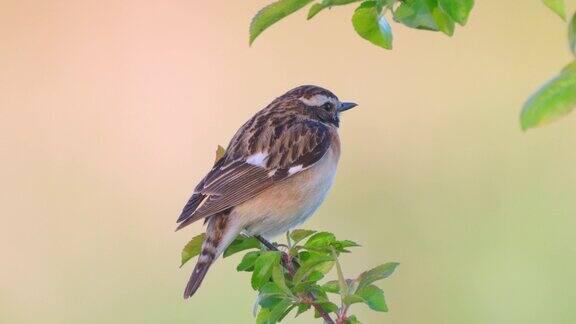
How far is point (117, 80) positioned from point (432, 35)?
80.6 inches

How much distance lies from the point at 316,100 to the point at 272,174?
0.61 m

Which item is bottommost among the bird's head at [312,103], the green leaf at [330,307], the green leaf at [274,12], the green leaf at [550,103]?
the green leaf at [330,307]

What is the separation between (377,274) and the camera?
6.93 feet

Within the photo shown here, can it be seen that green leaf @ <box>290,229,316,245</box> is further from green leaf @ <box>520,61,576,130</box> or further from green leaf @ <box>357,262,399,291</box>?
green leaf @ <box>520,61,576,130</box>

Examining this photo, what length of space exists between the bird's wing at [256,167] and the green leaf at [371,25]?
1.84 meters

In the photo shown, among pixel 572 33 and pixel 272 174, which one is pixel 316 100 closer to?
pixel 272 174

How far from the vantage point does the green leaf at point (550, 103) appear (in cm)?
117

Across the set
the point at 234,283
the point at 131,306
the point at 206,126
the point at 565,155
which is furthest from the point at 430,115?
the point at 131,306

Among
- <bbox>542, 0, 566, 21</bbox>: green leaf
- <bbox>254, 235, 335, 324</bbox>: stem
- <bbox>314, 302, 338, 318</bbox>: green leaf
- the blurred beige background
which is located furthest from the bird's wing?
<bbox>542, 0, 566, 21</bbox>: green leaf

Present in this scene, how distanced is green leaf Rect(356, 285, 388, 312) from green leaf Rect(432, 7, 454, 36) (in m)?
0.63

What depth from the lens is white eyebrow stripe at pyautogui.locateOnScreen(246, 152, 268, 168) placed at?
12.9 ft

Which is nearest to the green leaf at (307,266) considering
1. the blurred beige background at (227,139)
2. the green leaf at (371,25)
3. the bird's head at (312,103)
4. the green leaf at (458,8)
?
the green leaf at (371,25)

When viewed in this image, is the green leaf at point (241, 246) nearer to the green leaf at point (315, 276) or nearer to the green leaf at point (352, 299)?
the green leaf at point (315, 276)

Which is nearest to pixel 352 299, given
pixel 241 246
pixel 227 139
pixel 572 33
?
pixel 572 33
